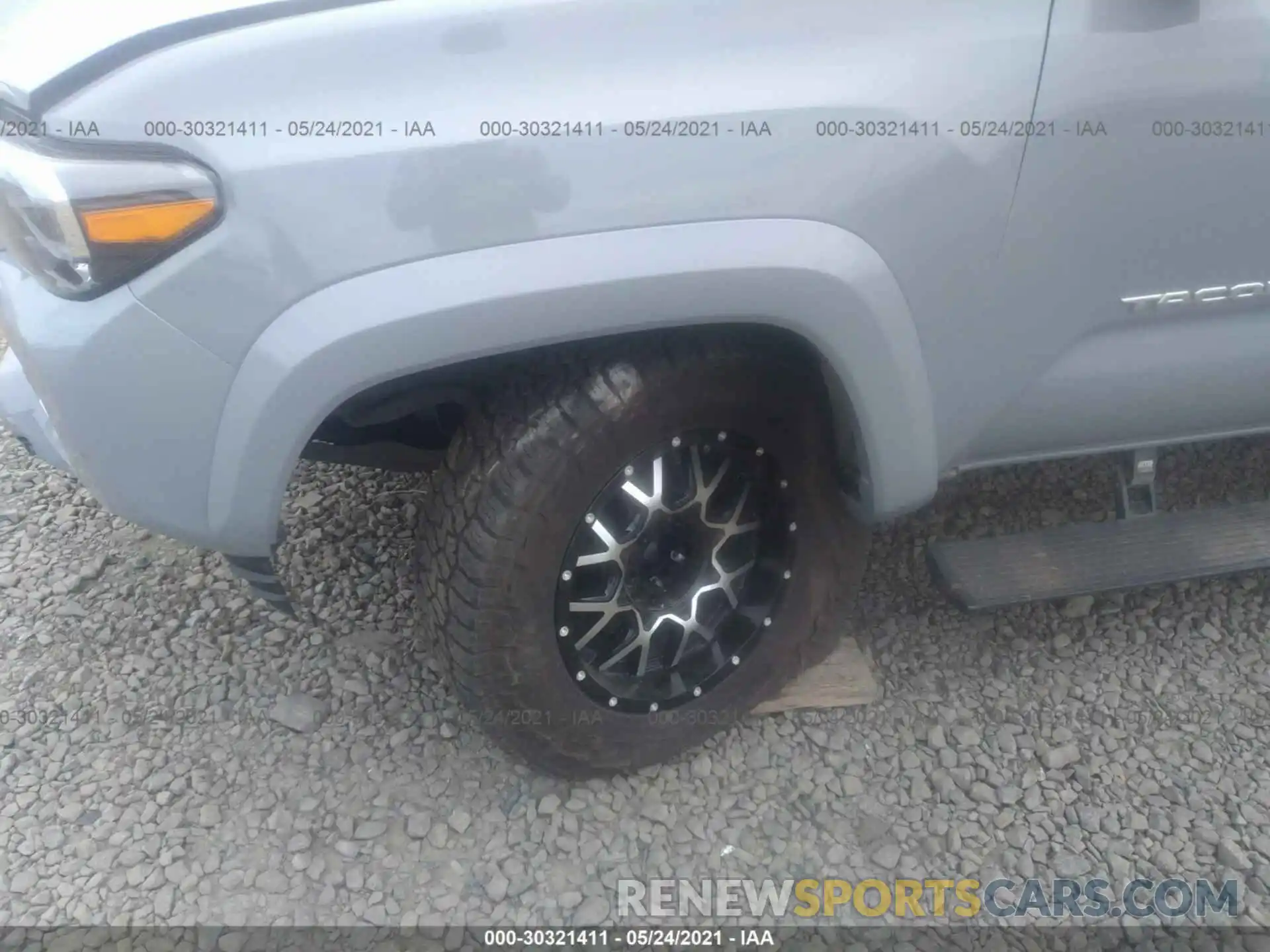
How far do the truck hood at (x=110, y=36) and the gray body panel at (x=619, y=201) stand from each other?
0.02 metres

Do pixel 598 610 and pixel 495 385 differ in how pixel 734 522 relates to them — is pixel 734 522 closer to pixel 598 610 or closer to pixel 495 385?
pixel 598 610

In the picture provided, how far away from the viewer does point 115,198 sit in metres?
1.33

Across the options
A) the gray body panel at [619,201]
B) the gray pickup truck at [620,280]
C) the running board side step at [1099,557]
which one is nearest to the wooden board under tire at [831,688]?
the gray pickup truck at [620,280]

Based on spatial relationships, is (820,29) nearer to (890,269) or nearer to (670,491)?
(890,269)

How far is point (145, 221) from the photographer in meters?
1.33

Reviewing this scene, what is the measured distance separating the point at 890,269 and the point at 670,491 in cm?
59

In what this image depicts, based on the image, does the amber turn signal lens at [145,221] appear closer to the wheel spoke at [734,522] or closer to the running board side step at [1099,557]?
the wheel spoke at [734,522]

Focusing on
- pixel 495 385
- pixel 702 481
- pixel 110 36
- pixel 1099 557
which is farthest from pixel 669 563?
pixel 110 36

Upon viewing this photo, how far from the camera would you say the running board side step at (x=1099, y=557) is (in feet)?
7.03

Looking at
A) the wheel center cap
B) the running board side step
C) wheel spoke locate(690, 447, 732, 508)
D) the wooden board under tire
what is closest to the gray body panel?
wheel spoke locate(690, 447, 732, 508)

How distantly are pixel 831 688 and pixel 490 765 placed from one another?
2.70 feet

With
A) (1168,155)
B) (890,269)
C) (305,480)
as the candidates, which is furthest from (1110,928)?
(305,480)

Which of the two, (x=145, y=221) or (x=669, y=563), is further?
(x=669, y=563)

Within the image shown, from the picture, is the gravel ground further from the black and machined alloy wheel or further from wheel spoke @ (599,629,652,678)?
wheel spoke @ (599,629,652,678)
